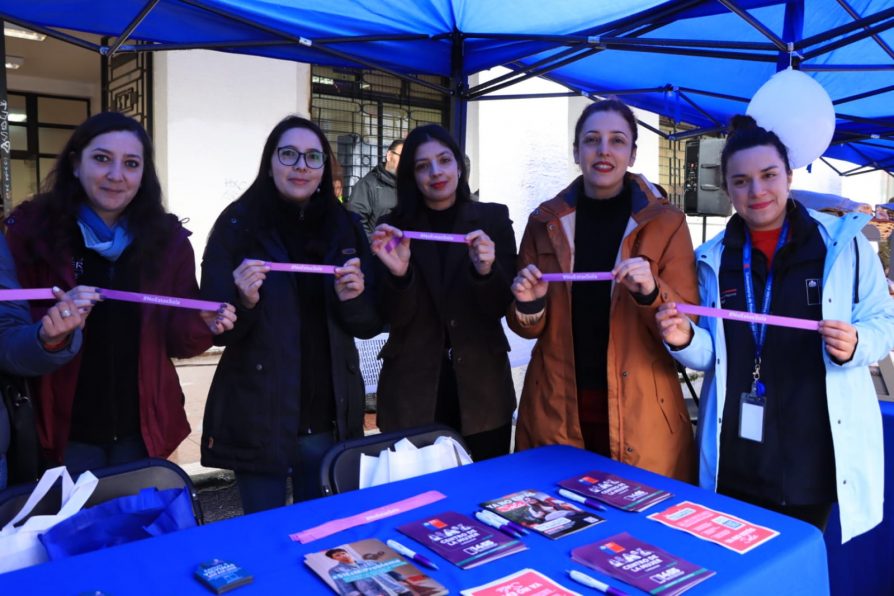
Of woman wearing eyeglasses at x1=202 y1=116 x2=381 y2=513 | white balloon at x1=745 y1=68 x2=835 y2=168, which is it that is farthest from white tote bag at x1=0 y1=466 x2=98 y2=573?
white balloon at x1=745 y1=68 x2=835 y2=168

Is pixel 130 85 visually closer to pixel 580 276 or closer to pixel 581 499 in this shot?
pixel 580 276

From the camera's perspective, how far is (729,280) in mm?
2119

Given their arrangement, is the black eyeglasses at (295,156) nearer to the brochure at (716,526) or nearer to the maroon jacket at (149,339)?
the maroon jacket at (149,339)

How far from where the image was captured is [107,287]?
2148 mm

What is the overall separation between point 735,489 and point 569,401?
1.90ft

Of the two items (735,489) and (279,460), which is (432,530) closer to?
(279,460)

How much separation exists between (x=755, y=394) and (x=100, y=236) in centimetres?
213

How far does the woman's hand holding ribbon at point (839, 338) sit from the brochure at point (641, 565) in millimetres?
891

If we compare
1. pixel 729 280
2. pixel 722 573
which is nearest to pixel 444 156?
pixel 729 280

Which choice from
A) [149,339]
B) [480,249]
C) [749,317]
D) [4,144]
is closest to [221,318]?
[149,339]

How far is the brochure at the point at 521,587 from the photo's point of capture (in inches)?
46.7

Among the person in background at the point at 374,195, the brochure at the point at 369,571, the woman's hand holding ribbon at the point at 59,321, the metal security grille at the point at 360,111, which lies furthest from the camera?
the metal security grille at the point at 360,111

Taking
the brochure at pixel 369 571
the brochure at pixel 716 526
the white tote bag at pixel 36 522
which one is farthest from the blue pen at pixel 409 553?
the white tote bag at pixel 36 522

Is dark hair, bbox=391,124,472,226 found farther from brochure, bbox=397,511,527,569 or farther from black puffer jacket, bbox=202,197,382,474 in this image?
brochure, bbox=397,511,527,569
